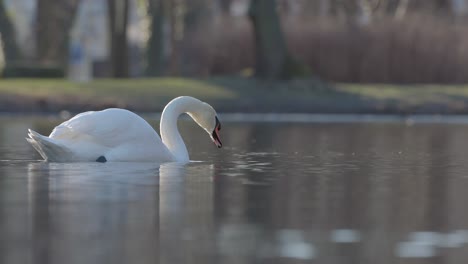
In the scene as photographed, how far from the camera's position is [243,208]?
9234mm

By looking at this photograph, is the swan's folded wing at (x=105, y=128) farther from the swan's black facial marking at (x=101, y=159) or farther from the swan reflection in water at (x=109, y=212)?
the swan reflection in water at (x=109, y=212)

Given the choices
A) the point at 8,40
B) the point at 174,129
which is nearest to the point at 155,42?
the point at 8,40

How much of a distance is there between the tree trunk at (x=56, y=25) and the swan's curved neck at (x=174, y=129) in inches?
1031

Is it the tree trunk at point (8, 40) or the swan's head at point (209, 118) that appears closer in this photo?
the swan's head at point (209, 118)

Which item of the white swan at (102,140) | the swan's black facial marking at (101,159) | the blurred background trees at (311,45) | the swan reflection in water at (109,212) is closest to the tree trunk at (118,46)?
the blurred background trees at (311,45)

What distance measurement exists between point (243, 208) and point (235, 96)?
830 inches

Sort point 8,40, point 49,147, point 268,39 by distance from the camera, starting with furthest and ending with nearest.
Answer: point 8,40 → point 268,39 → point 49,147

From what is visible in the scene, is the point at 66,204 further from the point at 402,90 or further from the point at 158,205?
the point at 402,90

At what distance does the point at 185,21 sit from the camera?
153 ft

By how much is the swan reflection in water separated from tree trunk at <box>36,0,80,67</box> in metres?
28.2

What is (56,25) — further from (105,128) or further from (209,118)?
(105,128)

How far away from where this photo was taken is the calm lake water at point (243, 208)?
23.3ft

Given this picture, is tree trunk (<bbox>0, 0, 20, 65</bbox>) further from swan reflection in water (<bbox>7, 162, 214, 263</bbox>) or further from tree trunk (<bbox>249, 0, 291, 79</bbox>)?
swan reflection in water (<bbox>7, 162, 214, 263</bbox>)

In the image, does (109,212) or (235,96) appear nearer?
(109,212)
